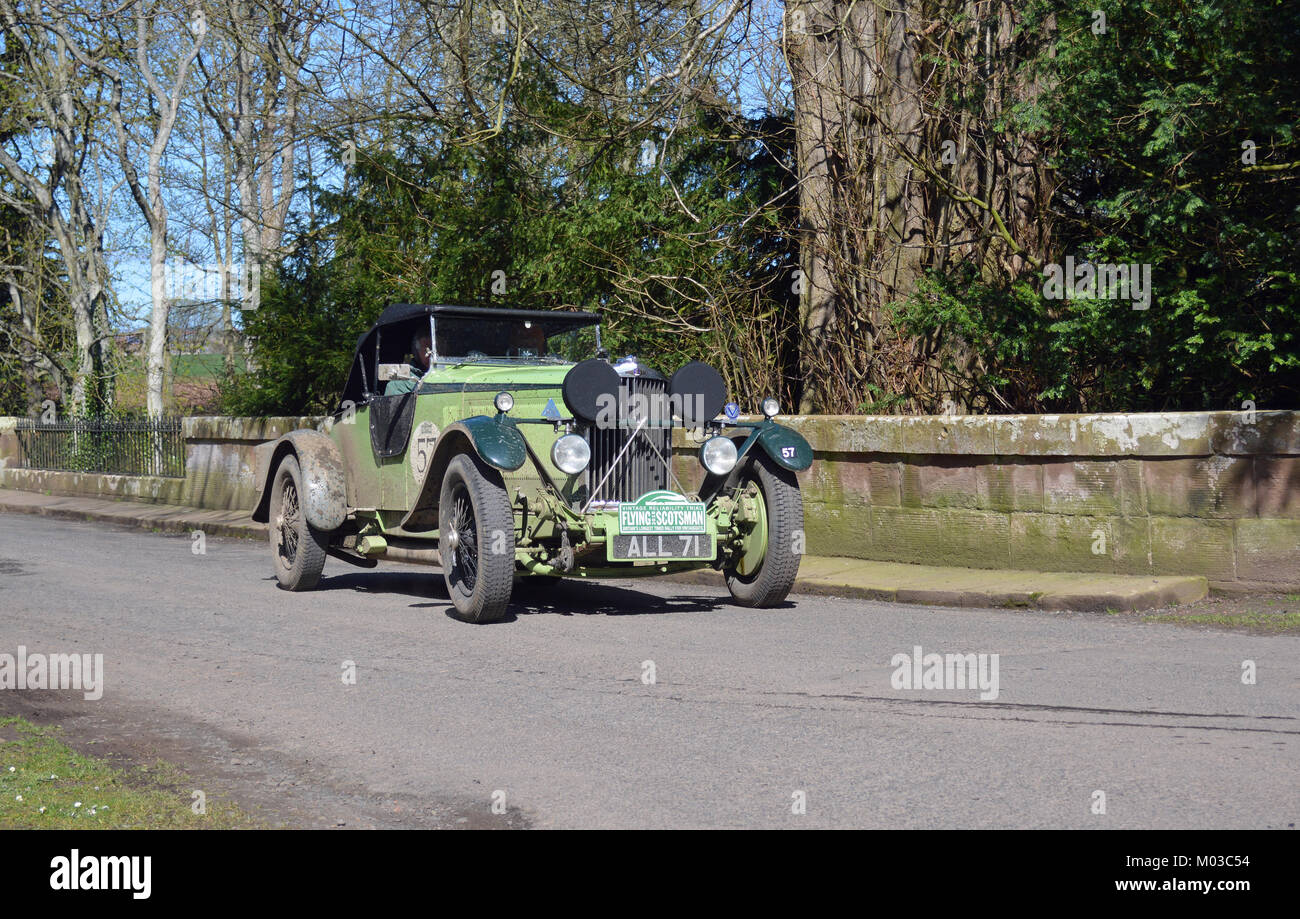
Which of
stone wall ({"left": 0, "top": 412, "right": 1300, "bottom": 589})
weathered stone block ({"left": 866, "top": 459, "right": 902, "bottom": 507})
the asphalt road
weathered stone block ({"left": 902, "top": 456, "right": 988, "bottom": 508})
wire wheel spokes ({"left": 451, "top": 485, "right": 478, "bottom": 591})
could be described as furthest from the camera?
weathered stone block ({"left": 866, "top": 459, "right": 902, "bottom": 507})

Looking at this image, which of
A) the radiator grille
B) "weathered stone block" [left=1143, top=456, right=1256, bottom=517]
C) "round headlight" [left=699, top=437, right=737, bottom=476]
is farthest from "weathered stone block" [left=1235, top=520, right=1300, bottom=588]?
the radiator grille

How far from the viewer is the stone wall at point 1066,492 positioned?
9625 mm

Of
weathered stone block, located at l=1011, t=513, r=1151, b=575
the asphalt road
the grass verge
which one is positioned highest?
weathered stone block, located at l=1011, t=513, r=1151, b=575

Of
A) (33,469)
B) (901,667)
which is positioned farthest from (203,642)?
(33,469)

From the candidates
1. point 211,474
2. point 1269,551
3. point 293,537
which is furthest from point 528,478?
point 211,474

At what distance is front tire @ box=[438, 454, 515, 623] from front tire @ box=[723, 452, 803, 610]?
185cm

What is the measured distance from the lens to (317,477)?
11.3 metres

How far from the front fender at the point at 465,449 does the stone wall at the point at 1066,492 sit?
3061 millimetres

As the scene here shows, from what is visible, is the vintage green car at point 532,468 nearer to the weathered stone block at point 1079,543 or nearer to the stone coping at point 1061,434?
the stone coping at point 1061,434

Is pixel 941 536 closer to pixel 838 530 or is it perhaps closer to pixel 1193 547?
pixel 838 530

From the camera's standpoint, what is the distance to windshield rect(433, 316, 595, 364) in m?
11.0

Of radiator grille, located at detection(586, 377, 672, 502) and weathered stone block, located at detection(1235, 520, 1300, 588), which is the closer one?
weathered stone block, located at detection(1235, 520, 1300, 588)

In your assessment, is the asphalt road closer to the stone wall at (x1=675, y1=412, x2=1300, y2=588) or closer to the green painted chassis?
the green painted chassis

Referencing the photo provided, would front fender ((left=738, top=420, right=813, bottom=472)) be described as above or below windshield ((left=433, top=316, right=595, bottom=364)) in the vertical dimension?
below
